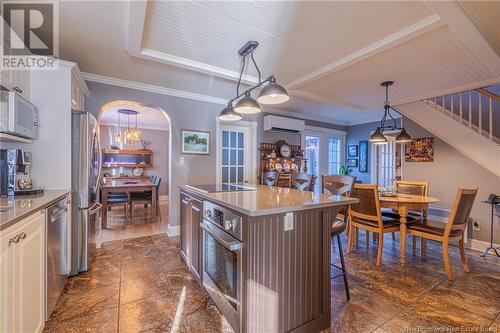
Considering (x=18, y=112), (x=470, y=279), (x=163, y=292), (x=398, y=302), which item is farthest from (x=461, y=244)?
(x=18, y=112)

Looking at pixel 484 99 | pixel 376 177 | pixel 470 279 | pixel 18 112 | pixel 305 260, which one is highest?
pixel 484 99

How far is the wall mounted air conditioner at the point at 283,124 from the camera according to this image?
4719 millimetres

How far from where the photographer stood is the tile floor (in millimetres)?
1686

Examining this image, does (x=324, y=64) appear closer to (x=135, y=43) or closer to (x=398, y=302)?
(x=135, y=43)

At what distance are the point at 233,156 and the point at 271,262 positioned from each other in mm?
3374

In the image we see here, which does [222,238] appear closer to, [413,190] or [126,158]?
[413,190]

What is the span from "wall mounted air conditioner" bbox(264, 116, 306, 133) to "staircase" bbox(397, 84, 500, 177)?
74.8 inches

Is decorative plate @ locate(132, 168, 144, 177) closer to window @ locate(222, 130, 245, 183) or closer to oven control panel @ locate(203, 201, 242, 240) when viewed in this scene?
window @ locate(222, 130, 245, 183)

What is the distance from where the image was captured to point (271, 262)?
4.59 ft

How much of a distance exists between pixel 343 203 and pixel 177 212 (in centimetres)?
291

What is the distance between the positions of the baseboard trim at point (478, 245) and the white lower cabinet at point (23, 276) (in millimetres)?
5068

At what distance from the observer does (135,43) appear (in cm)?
226

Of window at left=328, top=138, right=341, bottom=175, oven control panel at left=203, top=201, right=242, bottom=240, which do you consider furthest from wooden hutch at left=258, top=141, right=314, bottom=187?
oven control panel at left=203, top=201, right=242, bottom=240

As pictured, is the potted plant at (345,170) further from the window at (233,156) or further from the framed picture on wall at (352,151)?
the window at (233,156)
